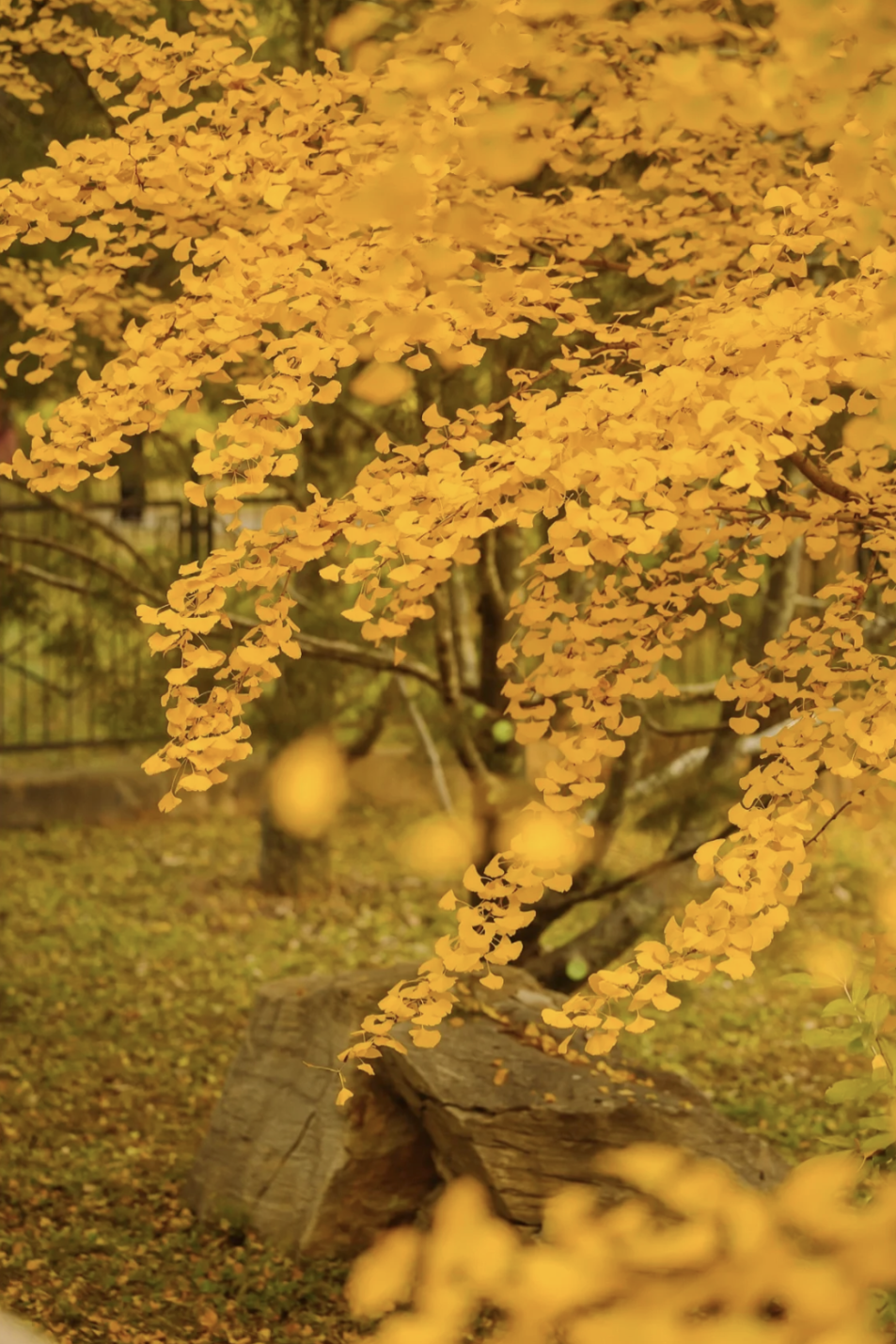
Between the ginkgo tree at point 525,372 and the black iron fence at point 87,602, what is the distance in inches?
71.2

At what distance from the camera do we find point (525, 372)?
2439mm

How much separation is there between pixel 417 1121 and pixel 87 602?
87.1 inches

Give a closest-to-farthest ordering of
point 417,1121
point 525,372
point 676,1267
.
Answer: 1. point 676,1267
2. point 525,372
3. point 417,1121

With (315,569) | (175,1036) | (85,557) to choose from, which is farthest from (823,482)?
(175,1036)

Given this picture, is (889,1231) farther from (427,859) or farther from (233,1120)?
(427,859)

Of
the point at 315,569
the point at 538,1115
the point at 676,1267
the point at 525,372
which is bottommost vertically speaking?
the point at 538,1115

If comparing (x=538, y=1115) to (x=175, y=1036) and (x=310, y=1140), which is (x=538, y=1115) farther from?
(x=175, y=1036)

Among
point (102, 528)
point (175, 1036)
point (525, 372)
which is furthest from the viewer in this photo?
point (175, 1036)

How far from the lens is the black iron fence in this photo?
4.73 metres

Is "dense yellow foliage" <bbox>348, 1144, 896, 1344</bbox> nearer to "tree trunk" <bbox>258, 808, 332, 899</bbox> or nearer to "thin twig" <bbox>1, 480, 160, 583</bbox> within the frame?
"thin twig" <bbox>1, 480, 160, 583</bbox>

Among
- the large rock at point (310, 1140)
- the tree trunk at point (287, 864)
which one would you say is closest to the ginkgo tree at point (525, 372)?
the large rock at point (310, 1140)

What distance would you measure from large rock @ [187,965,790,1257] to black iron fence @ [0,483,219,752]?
4.73ft

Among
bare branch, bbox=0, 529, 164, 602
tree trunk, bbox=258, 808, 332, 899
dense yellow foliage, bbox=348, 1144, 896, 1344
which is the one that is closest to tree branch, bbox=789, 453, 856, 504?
dense yellow foliage, bbox=348, 1144, 896, 1344

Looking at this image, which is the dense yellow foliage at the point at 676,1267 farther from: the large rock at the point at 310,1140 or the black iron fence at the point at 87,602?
the black iron fence at the point at 87,602
